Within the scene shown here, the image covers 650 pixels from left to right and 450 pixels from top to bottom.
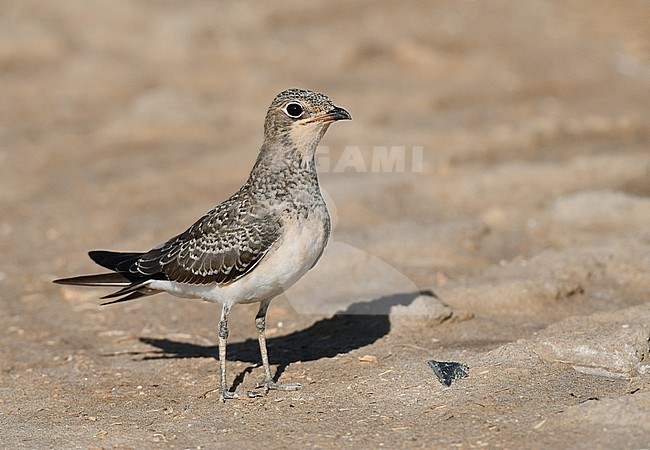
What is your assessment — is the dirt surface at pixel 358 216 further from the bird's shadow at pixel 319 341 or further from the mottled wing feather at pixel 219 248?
the mottled wing feather at pixel 219 248

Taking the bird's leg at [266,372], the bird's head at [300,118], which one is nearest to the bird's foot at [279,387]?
the bird's leg at [266,372]

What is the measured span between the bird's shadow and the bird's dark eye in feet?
6.06

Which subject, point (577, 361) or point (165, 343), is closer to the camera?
point (577, 361)

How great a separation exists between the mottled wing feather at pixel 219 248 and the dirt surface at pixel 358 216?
82cm

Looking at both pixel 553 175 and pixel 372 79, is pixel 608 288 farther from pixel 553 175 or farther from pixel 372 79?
pixel 372 79

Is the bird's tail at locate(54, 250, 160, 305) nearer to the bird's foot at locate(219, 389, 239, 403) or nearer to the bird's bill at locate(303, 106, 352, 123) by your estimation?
the bird's foot at locate(219, 389, 239, 403)

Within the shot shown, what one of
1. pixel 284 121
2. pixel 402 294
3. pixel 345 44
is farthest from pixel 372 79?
pixel 284 121

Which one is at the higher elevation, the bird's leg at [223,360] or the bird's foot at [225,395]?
the bird's leg at [223,360]

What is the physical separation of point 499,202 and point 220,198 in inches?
132

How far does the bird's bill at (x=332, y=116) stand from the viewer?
636 centimetres

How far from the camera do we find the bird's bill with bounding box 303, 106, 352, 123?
6355 mm

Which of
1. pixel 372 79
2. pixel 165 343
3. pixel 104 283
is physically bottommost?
pixel 165 343

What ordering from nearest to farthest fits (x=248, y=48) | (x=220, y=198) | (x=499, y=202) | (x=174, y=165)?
(x=499, y=202)
(x=220, y=198)
(x=174, y=165)
(x=248, y=48)

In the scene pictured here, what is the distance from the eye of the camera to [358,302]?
8016 millimetres
